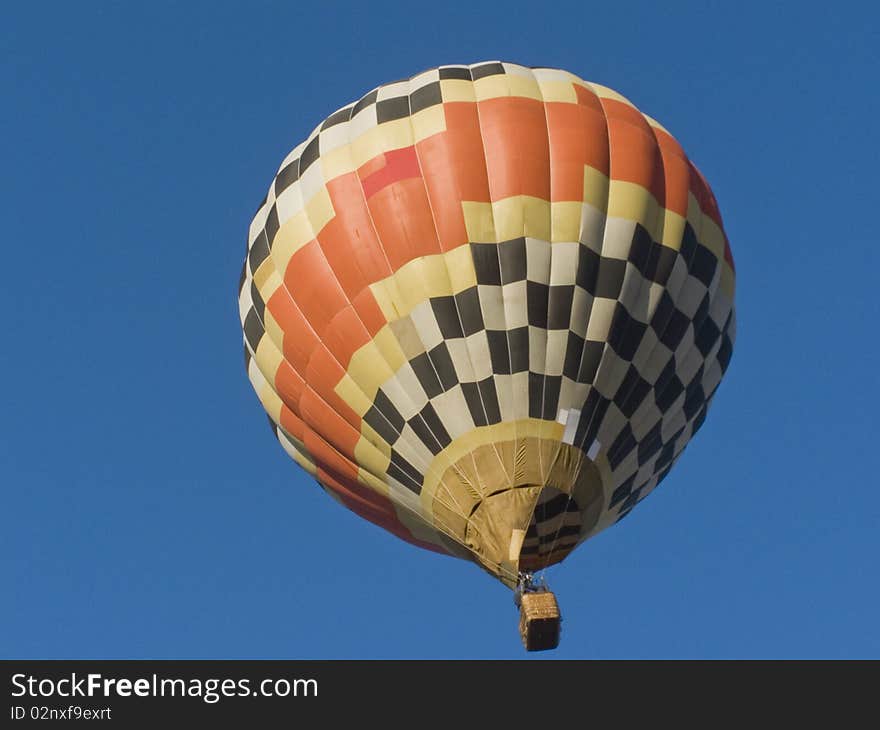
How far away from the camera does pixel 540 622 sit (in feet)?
49.6

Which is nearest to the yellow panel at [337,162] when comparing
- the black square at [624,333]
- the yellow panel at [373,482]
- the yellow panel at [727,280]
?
the yellow panel at [373,482]

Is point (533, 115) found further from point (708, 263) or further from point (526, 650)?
point (526, 650)

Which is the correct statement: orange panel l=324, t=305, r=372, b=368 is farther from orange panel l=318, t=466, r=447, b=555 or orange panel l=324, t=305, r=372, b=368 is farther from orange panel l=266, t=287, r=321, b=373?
orange panel l=318, t=466, r=447, b=555

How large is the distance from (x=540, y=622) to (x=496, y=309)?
8.19 feet

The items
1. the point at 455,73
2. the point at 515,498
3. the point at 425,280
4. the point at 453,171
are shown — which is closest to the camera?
the point at 515,498

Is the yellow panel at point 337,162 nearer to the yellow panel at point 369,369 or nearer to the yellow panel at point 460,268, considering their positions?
the yellow panel at point 460,268

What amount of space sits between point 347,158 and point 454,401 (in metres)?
2.48

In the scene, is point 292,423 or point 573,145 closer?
point 573,145

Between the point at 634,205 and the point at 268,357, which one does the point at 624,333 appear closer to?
the point at 634,205

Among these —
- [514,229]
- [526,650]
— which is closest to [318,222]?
[514,229]

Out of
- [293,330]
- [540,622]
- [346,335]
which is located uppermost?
[293,330]

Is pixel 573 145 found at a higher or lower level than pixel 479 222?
higher

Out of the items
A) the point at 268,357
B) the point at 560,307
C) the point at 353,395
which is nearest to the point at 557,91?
Result: the point at 560,307

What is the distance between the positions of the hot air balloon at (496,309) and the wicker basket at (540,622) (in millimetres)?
14
